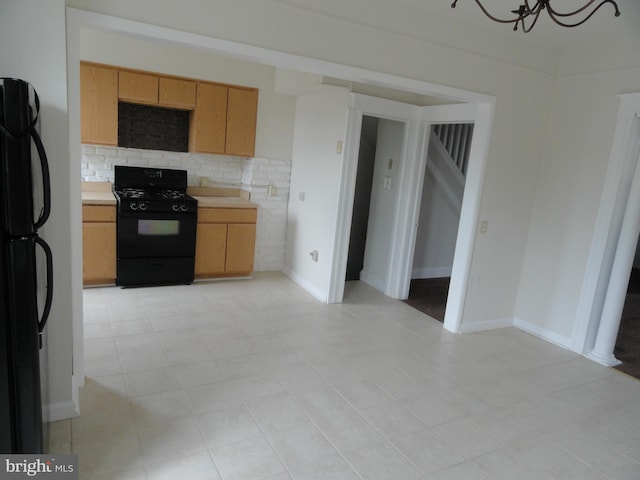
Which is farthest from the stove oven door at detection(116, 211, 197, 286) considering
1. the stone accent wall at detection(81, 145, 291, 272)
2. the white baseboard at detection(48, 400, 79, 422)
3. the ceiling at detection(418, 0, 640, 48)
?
the ceiling at detection(418, 0, 640, 48)

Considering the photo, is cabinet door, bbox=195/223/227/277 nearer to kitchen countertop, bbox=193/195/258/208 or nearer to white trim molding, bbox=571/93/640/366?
kitchen countertop, bbox=193/195/258/208

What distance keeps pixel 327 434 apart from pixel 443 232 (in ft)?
13.5

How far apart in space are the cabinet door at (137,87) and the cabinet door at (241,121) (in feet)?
2.65

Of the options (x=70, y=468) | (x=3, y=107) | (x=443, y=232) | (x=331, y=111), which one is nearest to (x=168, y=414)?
(x=70, y=468)

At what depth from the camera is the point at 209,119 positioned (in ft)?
16.4

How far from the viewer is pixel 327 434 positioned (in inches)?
100

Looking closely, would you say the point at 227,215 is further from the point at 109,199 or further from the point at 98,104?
the point at 98,104

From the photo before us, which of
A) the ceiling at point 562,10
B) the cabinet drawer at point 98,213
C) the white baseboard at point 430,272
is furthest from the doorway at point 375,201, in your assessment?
the cabinet drawer at point 98,213

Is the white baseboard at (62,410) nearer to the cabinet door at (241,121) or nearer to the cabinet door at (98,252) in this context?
the cabinet door at (98,252)

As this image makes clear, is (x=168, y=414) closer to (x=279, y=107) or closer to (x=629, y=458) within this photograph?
(x=629, y=458)

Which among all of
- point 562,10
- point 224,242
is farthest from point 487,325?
point 224,242

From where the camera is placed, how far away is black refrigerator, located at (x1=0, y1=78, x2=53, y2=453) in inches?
64.7

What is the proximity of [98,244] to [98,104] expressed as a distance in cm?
138

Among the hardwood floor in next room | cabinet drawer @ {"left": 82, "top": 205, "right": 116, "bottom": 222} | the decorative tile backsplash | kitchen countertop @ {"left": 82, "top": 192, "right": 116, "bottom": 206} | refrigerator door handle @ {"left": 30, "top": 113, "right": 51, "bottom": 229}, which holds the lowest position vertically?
the hardwood floor in next room
